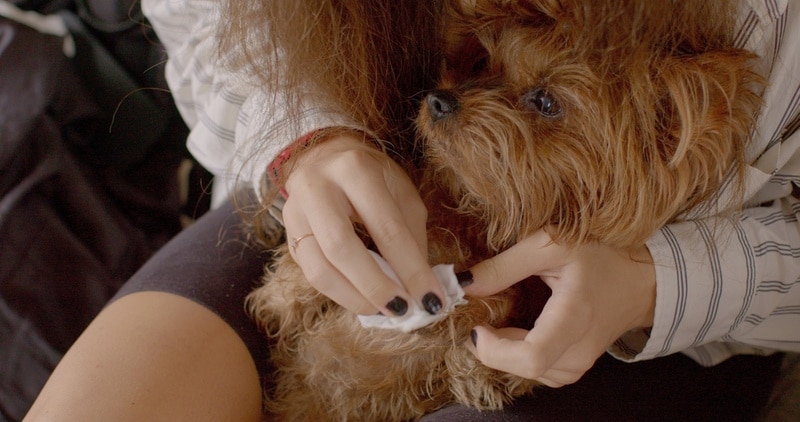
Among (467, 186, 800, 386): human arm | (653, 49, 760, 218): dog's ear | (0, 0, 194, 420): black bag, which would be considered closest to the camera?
(653, 49, 760, 218): dog's ear

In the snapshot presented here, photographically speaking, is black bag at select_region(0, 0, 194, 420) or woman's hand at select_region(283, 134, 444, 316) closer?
woman's hand at select_region(283, 134, 444, 316)

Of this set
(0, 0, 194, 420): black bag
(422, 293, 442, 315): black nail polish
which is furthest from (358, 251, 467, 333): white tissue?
(0, 0, 194, 420): black bag

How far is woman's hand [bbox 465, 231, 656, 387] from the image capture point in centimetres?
64

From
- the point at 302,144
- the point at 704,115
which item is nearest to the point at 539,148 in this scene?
the point at 704,115

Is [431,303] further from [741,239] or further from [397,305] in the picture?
[741,239]

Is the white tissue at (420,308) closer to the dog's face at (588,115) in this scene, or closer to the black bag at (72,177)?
the dog's face at (588,115)

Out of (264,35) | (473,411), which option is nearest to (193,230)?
(264,35)

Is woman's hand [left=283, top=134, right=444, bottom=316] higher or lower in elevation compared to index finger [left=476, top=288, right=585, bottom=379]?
higher

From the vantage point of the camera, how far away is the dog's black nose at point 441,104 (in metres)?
0.65

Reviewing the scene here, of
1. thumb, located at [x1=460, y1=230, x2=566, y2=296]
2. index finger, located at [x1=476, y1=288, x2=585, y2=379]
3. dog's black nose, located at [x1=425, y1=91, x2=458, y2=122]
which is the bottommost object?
index finger, located at [x1=476, y1=288, x2=585, y2=379]

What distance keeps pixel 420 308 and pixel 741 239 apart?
0.39 metres

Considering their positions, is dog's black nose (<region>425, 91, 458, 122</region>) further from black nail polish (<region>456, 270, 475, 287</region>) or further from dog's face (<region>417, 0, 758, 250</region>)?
black nail polish (<region>456, 270, 475, 287</region>)

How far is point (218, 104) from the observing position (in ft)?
3.02

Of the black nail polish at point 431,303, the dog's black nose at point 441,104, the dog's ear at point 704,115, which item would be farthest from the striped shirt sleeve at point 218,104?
the dog's ear at point 704,115
